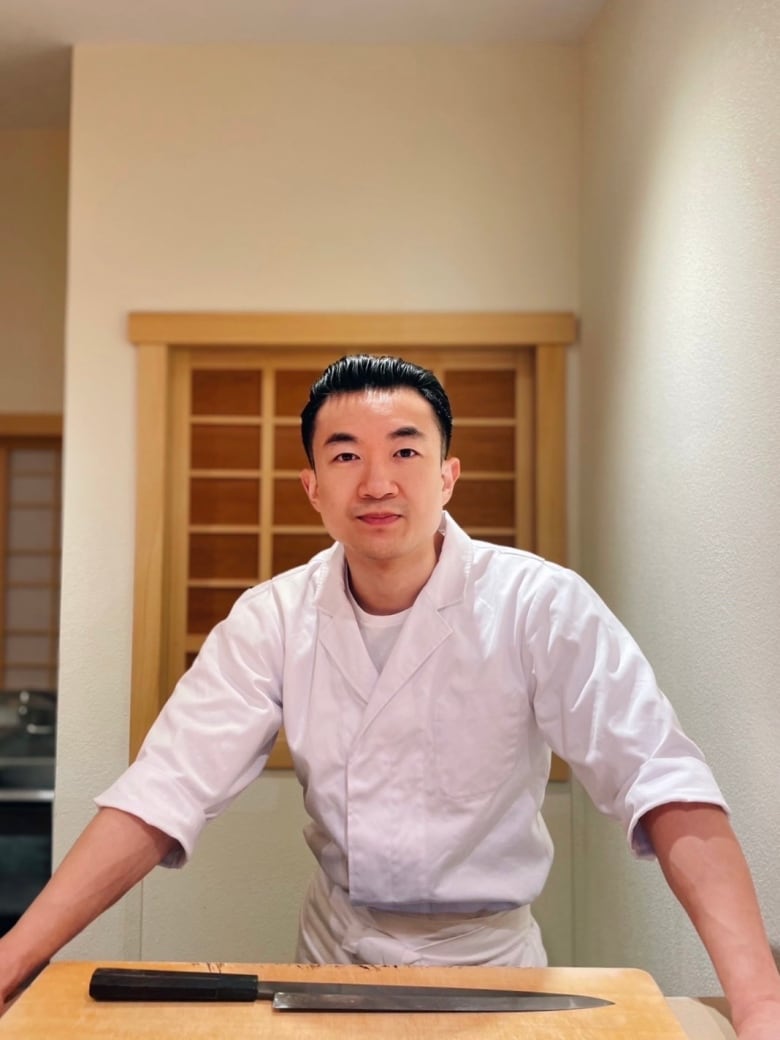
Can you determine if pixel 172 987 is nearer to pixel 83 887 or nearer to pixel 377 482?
pixel 83 887

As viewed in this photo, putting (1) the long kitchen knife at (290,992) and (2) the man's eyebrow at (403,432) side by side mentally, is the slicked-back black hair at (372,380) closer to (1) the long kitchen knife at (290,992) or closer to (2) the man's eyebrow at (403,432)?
(2) the man's eyebrow at (403,432)

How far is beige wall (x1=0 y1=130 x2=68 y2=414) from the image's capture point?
11.6ft

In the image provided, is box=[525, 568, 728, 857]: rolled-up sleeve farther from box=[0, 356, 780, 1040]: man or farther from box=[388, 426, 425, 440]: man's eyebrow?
box=[388, 426, 425, 440]: man's eyebrow

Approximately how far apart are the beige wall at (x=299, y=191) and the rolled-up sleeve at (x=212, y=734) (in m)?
1.25

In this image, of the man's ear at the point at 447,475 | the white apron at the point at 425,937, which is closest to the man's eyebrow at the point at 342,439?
the man's ear at the point at 447,475

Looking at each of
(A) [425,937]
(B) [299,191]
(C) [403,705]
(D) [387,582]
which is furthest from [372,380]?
(B) [299,191]

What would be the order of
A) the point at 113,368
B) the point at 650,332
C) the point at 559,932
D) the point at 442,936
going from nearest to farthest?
1. the point at 442,936
2. the point at 650,332
3. the point at 559,932
4. the point at 113,368

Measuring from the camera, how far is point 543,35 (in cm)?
264

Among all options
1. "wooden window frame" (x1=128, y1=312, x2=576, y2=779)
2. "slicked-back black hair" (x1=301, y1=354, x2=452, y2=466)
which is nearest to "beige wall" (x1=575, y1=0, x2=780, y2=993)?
"wooden window frame" (x1=128, y1=312, x2=576, y2=779)

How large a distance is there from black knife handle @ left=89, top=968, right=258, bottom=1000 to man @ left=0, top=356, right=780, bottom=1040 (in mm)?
254

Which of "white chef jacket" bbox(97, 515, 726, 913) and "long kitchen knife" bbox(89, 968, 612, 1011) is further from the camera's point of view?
"white chef jacket" bbox(97, 515, 726, 913)

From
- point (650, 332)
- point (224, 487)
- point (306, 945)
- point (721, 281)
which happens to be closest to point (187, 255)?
point (224, 487)

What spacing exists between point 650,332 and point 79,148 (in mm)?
1537

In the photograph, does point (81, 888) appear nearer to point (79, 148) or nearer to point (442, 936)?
point (442, 936)
